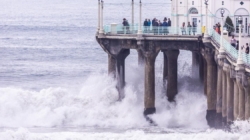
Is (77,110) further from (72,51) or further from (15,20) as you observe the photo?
(15,20)

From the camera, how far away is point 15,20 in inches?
6727

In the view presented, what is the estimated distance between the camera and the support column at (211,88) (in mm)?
69562

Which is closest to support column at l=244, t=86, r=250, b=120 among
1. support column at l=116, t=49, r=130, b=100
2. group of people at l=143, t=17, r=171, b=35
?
group of people at l=143, t=17, r=171, b=35

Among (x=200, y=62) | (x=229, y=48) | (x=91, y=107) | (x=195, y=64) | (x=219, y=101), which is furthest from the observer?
(x=195, y=64)

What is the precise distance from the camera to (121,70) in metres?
75.9

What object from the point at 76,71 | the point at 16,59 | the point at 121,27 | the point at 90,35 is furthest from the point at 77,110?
the point at 90,35

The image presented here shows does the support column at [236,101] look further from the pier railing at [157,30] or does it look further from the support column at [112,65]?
the support column at [112,65]

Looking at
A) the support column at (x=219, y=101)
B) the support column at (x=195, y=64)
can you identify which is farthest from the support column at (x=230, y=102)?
the support column at (x=195, y=64)

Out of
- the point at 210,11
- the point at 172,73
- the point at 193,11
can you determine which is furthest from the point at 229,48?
the point at 193,11

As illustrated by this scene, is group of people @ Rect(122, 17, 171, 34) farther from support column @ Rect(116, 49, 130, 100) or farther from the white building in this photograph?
the white building

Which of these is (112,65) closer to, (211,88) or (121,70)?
(121,70)

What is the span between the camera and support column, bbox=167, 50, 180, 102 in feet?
247

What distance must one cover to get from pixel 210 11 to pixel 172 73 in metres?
4.72

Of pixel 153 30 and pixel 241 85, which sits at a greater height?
pixel 153 30
